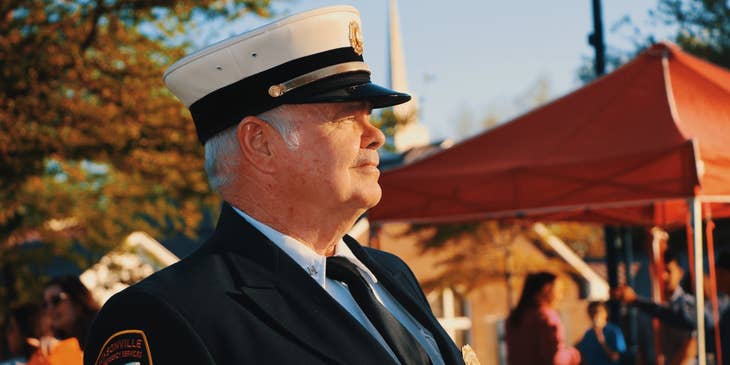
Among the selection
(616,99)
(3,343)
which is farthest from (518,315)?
(3,343)

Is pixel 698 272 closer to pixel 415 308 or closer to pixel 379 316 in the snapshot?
pixel 415 308

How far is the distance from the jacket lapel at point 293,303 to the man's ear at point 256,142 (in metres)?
0.16

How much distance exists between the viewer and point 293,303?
207 cm

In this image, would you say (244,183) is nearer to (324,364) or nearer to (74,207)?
(324,364)

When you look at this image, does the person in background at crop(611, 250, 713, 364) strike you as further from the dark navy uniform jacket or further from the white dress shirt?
the dark navy uniform jacket

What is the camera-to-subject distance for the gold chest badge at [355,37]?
2365mm

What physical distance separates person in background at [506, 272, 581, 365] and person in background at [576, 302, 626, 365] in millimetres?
1221

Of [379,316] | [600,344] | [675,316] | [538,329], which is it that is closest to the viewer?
[379,316]

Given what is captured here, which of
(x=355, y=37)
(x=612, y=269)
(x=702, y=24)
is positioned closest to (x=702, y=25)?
(x=702, y=24)

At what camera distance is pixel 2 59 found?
10.9 m

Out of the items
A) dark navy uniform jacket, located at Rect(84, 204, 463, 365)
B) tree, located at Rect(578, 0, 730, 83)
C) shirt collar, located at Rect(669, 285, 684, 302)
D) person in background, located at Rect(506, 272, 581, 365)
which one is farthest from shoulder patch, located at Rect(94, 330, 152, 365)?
tree, located at Rect(578, 0, 730, 83)

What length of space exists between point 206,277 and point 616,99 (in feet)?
20.8

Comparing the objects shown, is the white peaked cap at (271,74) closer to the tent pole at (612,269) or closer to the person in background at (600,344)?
the person in background at (600,344)

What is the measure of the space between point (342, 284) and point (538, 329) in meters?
5.62
